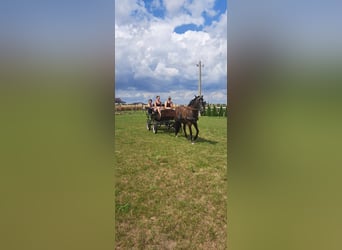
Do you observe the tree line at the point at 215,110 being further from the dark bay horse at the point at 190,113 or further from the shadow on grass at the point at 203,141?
the shadow on grass at the point at 203,141

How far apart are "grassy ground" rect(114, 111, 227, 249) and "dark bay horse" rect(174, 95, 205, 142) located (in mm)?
124

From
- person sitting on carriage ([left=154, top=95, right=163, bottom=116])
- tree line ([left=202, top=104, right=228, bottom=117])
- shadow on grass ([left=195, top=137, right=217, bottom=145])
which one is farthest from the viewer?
shadow on grass ([left=195, top=137, right=217, bottom=145])

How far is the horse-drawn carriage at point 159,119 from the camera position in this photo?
225cm

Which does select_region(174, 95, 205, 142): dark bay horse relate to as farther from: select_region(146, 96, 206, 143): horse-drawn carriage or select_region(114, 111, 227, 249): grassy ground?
select_region(114, 111, 227, 249): grassy ground

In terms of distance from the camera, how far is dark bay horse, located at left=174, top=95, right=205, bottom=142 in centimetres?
216

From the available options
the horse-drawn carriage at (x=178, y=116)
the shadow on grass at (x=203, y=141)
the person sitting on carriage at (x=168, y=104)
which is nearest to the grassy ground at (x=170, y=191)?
the shadow on grass at (x=203, y=141)

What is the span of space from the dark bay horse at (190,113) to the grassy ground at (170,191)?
0.12 metres

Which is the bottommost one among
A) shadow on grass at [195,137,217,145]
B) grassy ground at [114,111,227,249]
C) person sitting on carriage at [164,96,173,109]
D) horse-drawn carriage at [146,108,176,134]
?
grassy ground at [114,111,227,249]

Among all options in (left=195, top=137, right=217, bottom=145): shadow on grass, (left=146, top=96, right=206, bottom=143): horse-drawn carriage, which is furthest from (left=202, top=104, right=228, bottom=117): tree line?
(left=195, top=137, right=217, bottom=145): shadow on grass

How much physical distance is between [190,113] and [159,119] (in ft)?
0.96

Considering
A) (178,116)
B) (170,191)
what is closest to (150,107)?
(178,116)

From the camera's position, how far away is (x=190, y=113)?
2396 mm
